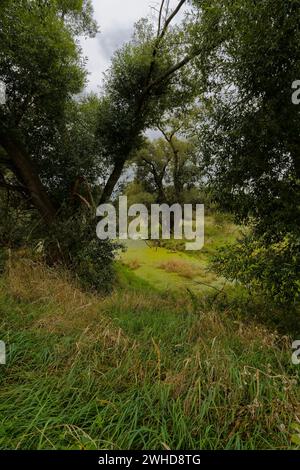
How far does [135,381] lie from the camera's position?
2.89 m

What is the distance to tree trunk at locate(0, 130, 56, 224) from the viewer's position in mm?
8742

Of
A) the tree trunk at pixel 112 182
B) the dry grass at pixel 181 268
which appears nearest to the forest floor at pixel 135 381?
the tree trunk at pixel 112 182

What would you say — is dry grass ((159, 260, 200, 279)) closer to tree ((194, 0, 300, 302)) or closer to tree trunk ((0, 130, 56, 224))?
tree trunk ((0, 130, 56, 224))

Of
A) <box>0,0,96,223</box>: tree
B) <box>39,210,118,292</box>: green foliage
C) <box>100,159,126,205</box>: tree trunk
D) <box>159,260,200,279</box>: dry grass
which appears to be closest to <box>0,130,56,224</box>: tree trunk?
<box>0,0,96,223</box>: tree

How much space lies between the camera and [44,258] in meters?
7.74

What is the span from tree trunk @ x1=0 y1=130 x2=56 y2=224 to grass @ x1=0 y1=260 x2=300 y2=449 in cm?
509

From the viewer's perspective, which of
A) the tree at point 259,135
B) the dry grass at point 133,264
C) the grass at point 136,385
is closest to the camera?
the grass at point 136,385

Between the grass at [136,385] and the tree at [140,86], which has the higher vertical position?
the tree at [140,86]

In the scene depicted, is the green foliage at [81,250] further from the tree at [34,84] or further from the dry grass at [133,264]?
the dry grass at [133,264]

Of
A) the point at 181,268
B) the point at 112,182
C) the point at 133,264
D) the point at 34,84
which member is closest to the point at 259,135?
the point at 34,84

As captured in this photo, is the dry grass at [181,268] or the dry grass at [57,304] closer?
the dry grass at [57,304]

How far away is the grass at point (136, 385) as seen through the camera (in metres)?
2.27

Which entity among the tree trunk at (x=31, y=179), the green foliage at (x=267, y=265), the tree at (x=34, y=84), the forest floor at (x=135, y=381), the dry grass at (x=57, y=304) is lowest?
the forest floor at (x=135, y=381)

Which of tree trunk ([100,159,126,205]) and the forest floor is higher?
tree trunk ([100,159,126,205])
